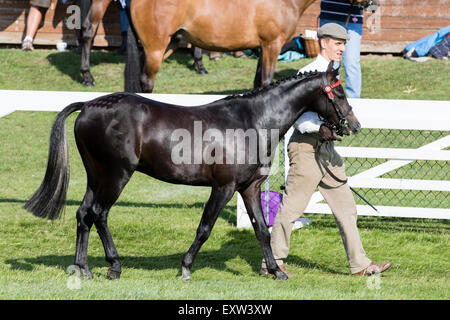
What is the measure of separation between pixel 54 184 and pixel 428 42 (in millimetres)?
9199

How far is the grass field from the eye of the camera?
5188mm

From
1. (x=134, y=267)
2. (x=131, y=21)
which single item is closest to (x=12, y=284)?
(x=134, y=267)

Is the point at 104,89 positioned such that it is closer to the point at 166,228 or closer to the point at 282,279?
the point at 166,228

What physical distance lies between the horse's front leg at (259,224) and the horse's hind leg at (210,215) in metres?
0.19

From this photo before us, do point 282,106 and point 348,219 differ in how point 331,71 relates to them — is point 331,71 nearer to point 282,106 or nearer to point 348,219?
point 282,106

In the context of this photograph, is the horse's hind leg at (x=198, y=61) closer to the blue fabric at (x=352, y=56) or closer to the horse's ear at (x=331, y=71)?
the blue fabric at (x=352, y=56)

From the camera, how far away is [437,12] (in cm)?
1371

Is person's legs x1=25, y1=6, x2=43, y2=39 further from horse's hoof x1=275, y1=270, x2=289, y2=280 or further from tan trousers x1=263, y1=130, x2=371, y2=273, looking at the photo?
horse's hoof x1=275, y1=270, x2=289, y2=280

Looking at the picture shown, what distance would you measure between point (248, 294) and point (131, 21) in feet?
18.7

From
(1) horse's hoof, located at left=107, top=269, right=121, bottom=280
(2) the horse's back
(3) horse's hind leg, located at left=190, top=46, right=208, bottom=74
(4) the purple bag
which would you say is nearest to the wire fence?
(4) the purple bag

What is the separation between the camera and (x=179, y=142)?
5379mm

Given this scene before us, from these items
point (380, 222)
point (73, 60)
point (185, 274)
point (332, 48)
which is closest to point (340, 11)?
point (380, 222)

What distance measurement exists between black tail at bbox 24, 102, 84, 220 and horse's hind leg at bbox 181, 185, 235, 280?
0.98 metres

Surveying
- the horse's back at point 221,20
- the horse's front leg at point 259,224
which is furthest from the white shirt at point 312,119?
the horse's back at point 221,20
